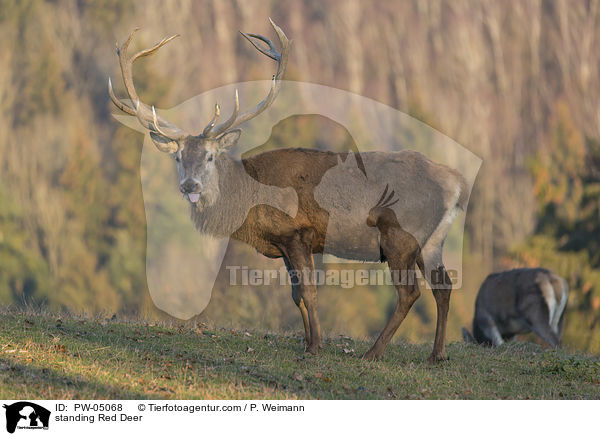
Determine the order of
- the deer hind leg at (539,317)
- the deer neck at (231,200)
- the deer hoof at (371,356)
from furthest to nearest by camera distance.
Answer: the deer hind leg at (539,317)
the deer neck at (231,200)
the deer hoof at (371,356)

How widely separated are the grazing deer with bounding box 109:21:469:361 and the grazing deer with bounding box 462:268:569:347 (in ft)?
15.2

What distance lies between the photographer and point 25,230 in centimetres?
3647

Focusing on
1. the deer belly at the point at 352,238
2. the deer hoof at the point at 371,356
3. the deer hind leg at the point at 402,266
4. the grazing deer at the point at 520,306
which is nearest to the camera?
the deer hoof at the point at 371,356

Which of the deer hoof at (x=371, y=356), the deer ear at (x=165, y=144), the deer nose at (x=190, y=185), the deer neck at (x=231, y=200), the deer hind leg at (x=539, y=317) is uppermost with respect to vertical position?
the deer ear at (x=165, y=144)

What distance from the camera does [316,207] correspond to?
970cm

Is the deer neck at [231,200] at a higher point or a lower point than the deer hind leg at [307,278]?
higher

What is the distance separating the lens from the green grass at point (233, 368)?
718 centimetres

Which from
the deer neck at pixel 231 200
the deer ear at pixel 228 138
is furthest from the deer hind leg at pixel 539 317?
the deer ear at pixel 228 138

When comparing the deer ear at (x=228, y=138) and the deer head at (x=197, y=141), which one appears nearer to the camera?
the deer head at (x=197, y=141)

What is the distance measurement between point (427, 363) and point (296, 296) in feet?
5.78

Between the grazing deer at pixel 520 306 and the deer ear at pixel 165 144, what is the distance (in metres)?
6.49
